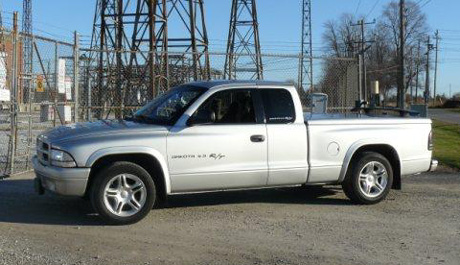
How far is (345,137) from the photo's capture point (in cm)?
831

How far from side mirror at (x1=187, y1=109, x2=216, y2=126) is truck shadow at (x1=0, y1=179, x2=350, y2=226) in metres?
1.44

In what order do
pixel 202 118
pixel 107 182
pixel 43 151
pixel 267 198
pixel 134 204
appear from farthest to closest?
pixel 267 198
pixel 202 118
pixel 43 151
pixel 134 204
pixel 107 182

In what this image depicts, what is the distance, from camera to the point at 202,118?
746cm

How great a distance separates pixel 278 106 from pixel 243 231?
1.92 metres

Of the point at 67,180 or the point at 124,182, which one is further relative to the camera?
the point at 124,182

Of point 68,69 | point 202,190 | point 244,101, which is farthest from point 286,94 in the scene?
point 68,69

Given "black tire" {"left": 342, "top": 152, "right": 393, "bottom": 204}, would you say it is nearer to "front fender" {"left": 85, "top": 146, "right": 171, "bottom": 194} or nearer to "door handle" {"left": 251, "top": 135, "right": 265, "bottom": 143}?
"door handle" {"left": 251, "top": 135, "right": 265, "bottom": 143}

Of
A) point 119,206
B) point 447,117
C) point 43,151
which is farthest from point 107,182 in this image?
point 447,117

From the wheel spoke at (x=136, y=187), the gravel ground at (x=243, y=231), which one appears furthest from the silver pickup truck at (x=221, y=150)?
the gravel ground at (x=243, y=231)

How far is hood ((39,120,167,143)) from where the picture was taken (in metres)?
6.98

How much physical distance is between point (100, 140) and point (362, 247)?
3187mm

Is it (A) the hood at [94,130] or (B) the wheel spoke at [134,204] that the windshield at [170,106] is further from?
(B) the wheel spoke at [134,204]

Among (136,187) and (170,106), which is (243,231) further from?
(170,106)

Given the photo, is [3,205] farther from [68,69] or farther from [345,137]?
[68,69]
